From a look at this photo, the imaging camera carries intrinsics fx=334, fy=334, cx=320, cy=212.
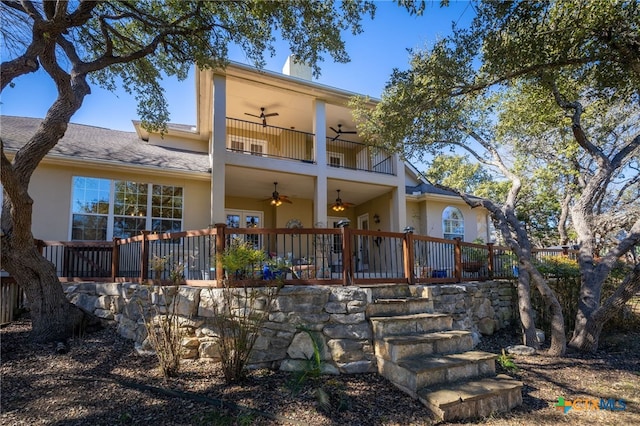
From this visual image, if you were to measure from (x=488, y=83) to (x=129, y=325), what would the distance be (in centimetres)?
789

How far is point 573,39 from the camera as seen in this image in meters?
4.95

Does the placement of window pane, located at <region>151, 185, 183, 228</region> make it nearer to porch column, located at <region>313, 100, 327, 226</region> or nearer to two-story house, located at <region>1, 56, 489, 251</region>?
two-story house, located at <region>1, 56, 489, 251</region>

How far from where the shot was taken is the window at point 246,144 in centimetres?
1141

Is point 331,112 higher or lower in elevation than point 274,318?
higher

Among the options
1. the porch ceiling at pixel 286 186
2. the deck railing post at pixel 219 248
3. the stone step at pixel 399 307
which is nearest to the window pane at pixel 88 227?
the porch ceiling at pixel 286 186

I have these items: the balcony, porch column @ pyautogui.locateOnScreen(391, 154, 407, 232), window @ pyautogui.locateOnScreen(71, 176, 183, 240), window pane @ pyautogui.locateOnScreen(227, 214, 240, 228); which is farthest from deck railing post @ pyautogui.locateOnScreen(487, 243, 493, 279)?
window @ pyautogui.locateOnScreen(71, 176, 183, 240)

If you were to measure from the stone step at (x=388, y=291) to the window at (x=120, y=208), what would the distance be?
633 cm

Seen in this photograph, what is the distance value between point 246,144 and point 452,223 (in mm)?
8169

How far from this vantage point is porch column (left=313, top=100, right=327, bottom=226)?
9.28 metres

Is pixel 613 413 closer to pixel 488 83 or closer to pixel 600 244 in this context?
pixel 488 83

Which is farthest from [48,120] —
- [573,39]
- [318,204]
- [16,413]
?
[573,39]

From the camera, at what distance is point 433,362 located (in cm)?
425

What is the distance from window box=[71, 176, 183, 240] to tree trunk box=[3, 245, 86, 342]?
8.61ft

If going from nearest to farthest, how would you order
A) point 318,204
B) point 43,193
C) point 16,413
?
1. point 16,413
2. point 43,193
3. point 318,204
